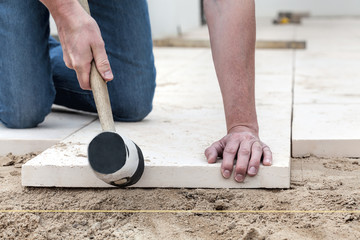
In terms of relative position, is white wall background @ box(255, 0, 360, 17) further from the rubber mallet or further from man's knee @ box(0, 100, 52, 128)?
the rubber mallet

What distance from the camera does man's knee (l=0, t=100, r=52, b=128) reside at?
2.05m

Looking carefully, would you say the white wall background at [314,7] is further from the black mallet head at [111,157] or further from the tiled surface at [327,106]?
the black mallet head at [111,157]

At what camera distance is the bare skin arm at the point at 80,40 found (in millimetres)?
1352

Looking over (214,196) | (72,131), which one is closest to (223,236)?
(214,196)

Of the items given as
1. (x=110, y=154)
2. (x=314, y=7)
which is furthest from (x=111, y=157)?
(x=314, y=7)

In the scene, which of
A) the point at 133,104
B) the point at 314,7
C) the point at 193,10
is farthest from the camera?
the point at 314,7

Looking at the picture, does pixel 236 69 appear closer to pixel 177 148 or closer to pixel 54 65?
pixel 177 148

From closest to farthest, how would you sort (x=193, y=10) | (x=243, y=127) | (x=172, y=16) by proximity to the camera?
1. (x=243, y=127)
2. (x=172, y=16)
3. (x=193, y=10)

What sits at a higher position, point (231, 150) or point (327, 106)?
point (231, 150)

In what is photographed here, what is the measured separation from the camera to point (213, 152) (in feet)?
5.03

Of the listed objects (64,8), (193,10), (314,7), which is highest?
(64,8)

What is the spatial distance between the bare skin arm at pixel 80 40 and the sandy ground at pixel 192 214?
1.09 feet

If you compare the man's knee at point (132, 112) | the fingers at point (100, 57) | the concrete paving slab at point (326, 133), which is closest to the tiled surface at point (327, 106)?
the concrete paving slab at point (326, 133)

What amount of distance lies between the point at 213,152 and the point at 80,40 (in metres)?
0.49
